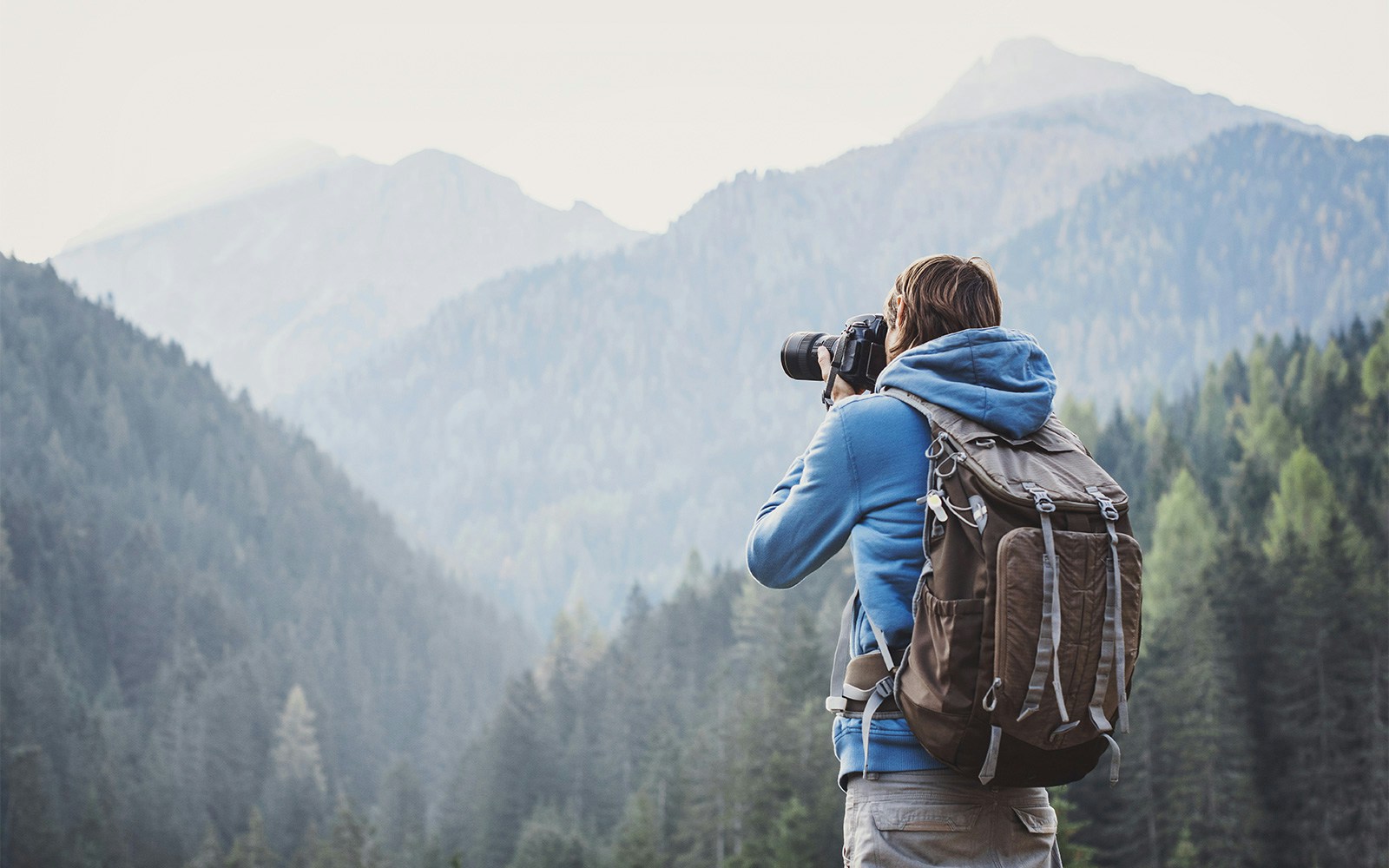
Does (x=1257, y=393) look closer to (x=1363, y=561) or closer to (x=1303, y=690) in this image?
(x=1363, y=561)

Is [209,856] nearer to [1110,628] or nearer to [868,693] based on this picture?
[868,693]

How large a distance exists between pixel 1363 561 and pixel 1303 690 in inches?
267

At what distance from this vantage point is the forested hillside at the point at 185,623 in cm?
A: 8350

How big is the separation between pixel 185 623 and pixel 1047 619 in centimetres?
11937

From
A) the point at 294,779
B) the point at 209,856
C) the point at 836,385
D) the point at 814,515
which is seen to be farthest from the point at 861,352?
the point at 294,779

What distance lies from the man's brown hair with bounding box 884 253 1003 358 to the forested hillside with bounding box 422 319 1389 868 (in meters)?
27.1

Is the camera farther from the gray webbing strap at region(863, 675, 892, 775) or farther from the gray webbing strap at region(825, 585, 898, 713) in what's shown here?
the gray webbing strap at region(863, 675, 892, 775)

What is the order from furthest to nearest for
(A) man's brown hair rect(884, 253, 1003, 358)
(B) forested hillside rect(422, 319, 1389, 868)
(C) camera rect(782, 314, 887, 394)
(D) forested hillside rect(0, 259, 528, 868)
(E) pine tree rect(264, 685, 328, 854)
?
(D) forested hillside rect(0, 259, 528, 868), (E) pine tree rect(264, 685, 328, 854), (B) forested hillside rect(422, 319, 1389, 868), (C) camera rect(782, 314, 887, 394), (A) man's brown hair rect(884, 253, 1003, 358)

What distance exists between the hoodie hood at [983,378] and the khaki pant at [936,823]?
0.75m

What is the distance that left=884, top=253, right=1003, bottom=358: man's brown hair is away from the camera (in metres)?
2.81

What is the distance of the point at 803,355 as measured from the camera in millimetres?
3295

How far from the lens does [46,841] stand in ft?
248

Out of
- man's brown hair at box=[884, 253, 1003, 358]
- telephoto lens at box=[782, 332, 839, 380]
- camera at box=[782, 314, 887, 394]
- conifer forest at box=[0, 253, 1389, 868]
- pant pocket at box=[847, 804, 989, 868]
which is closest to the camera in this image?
pant pocket at box=[847, 804, 989, 868]

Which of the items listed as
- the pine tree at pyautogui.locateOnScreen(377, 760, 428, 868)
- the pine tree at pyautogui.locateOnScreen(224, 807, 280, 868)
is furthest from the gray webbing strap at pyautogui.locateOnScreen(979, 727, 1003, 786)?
the pine tree at pyautogui.locateOnScreen(377, 760, 428, 868)
